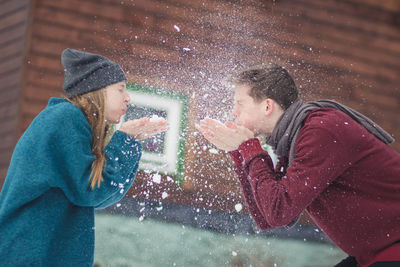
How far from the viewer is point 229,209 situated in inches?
185

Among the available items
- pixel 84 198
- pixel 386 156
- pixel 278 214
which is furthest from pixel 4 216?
pixel 386 156

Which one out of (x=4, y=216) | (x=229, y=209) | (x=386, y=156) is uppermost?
(x=386, y=156)

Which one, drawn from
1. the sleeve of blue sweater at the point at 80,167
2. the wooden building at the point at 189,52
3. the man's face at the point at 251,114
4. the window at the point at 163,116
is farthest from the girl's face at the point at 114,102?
the window at the point at 163,116

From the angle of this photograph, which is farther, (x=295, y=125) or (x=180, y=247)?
(x=180, y=247)

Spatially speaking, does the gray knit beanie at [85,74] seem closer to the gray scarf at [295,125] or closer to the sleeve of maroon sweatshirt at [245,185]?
the sleeve of maroon sweatshirt at [245,185]

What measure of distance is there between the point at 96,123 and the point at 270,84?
0.88m

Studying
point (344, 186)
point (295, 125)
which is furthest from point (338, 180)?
point (295, 125)

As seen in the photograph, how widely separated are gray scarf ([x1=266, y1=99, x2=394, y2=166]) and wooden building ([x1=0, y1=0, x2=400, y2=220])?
1799mm

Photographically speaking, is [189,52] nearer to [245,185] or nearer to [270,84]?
[270,84]

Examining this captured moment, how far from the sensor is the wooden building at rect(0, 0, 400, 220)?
14.8ft

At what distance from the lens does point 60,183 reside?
1.81 metres

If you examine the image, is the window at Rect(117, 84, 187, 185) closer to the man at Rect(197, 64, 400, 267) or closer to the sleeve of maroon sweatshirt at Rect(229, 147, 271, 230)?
the sleeve of maroon sweatshirt at Rect(229, 147, 271, 230)

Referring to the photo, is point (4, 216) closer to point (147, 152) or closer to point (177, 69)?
point (147, 152)

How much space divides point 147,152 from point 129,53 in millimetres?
1148
